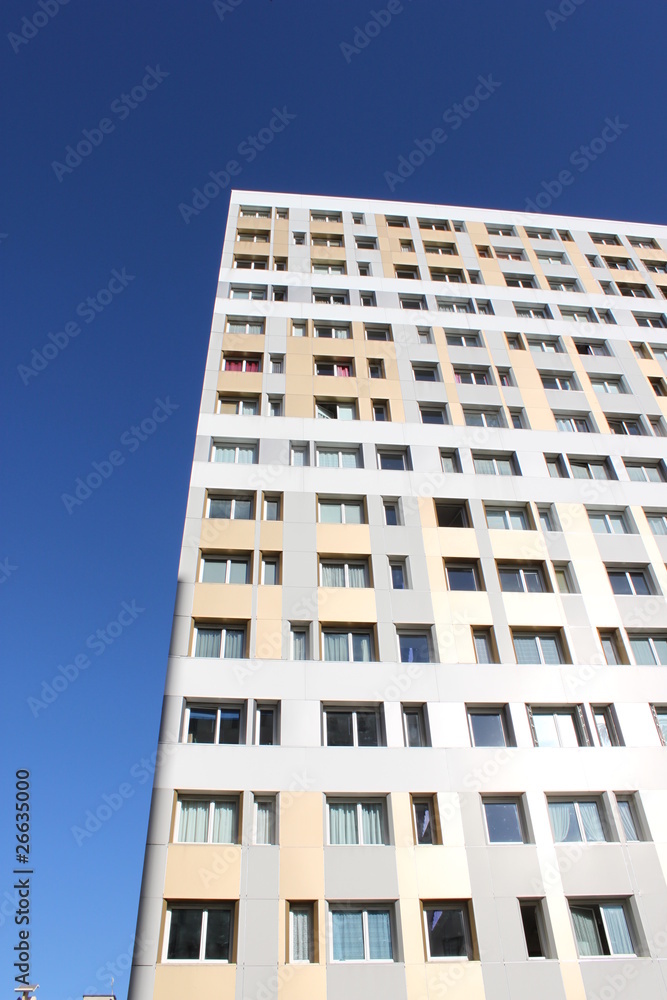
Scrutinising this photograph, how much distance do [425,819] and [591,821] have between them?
495cm

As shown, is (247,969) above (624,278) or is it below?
below

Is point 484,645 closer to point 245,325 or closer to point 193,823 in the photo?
point 193,823

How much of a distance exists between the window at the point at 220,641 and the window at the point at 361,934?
7.95 meters

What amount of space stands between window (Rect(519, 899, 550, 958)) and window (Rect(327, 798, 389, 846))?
3.96 m

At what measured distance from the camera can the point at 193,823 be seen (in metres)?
18.4

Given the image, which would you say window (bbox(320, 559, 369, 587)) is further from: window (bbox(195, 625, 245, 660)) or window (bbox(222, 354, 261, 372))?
window (bbox(222, 354, 261, 372))

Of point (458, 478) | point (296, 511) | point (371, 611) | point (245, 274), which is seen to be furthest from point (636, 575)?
point (245, 274)

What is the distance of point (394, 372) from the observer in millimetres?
31500

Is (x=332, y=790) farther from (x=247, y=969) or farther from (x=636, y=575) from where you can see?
(x=636, y=575)

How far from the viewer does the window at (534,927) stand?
17.2 meters

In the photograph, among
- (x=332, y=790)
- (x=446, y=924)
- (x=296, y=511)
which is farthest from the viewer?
(x=296, y=511)

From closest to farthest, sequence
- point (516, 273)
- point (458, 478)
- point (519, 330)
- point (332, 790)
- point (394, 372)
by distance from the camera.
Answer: point (332, 790) → point (458, 478) → point (394, 372) → point (519, 330) → point (516, 273)

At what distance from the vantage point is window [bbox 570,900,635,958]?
17.3 meters

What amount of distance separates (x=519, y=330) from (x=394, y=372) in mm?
8139
